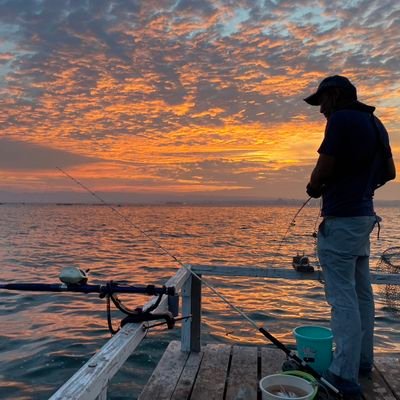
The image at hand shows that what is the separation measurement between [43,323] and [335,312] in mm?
7474

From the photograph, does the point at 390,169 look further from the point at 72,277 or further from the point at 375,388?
the point at 72,277

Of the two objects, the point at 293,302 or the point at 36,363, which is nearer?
the point at 36,363

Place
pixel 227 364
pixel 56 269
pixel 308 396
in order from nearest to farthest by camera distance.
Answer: pixel 308 396 < pixel 227 364 < pixel 56 269

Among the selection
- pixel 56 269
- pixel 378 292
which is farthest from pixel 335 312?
pixel 56 269

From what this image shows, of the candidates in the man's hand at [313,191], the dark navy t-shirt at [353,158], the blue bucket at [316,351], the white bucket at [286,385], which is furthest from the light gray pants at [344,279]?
the blue bucket at [316,351]

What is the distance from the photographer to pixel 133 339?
2844 millimetres

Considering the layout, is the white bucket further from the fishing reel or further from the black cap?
the black cap

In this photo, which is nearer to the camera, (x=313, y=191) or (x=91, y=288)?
(x=91, y=288)

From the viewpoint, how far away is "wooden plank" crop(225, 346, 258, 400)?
400 centimetres

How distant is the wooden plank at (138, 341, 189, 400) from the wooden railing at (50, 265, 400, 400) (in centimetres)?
17

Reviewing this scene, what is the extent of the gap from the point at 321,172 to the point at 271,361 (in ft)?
7.38

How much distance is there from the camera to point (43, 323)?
374 inches

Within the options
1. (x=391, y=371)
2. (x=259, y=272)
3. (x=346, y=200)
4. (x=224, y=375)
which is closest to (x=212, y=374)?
(x=224, y=375)

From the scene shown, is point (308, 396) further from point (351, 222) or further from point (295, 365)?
point (351, 222)
